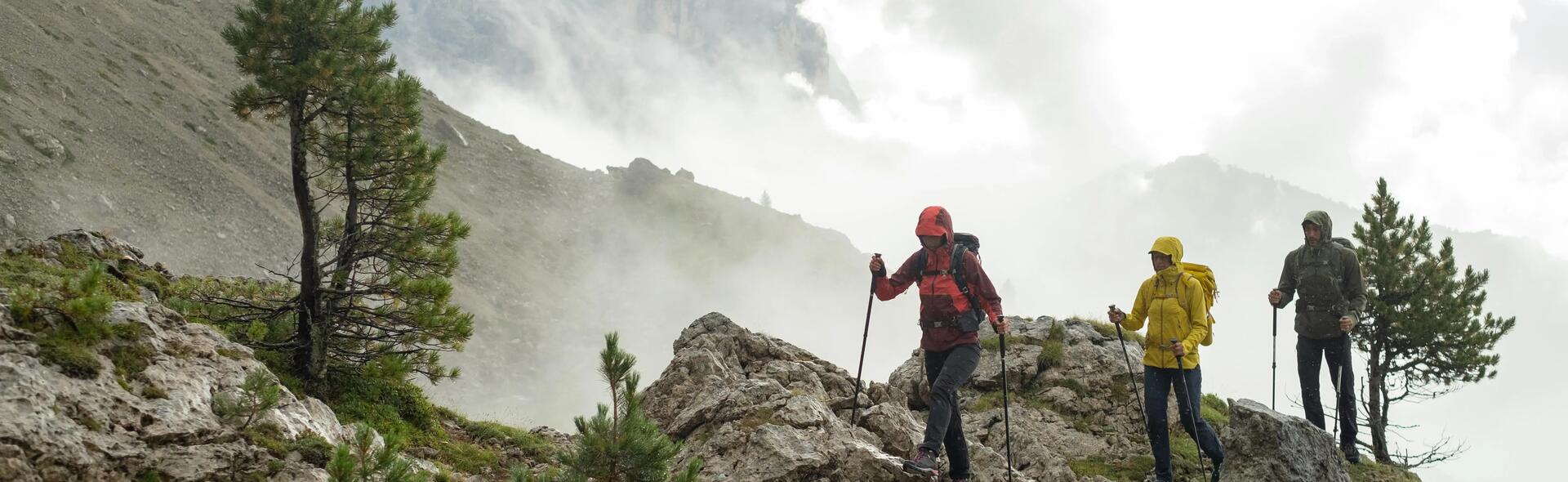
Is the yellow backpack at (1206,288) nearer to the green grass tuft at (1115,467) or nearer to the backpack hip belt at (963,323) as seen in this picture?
the green grass tuft at (1115,467)

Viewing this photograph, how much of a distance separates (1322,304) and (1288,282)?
61 cm

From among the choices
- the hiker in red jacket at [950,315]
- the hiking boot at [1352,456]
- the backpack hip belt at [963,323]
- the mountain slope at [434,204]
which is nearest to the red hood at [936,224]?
the hiker in red jacket at [950,315]

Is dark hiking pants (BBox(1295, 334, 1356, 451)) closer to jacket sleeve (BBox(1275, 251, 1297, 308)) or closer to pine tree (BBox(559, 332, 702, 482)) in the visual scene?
jacket sleeve (BBox(1275, 251, 1297, 308))

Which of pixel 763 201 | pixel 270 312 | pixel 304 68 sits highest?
pixel 763 201

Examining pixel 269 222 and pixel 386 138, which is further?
pixel 269 222

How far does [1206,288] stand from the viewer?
412 inches

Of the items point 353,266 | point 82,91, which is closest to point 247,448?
point 353,266

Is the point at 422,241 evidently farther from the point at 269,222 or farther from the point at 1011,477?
the point at 269,222

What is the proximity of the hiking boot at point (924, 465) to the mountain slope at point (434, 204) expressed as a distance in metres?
44.4

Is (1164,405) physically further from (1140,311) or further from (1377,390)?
(1377,390)

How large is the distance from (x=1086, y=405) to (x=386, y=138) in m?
12.8

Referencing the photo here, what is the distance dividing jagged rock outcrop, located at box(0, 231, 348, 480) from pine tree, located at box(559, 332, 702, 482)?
266 centimetres

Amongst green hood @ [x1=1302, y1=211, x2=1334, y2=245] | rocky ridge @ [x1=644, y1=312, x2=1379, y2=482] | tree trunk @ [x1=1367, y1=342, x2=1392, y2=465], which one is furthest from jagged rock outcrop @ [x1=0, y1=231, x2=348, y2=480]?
tree trunk @ [x1=1367, y1=342, x2=1392, y2=465]

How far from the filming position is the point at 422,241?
41.9 feet
